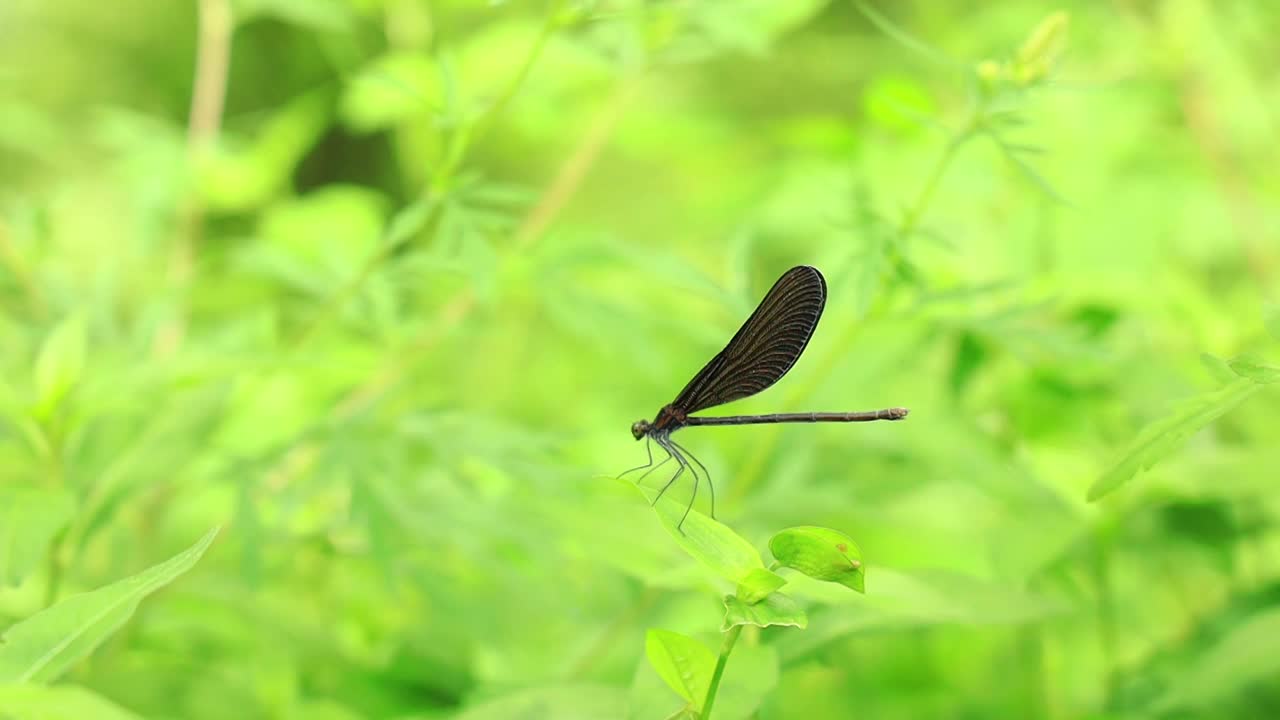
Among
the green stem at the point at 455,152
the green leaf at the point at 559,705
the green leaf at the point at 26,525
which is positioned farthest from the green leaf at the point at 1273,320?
A: the green leaf at the point at 26,525

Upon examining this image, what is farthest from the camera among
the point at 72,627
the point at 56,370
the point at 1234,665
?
the point at 56,370

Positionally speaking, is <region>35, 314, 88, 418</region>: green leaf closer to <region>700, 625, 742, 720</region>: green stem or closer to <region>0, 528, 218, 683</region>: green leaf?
<region>0, 528, 218, 683</region>: green leaf

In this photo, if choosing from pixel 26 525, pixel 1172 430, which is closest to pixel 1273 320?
pixel 1172 430

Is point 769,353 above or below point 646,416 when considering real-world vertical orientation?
above

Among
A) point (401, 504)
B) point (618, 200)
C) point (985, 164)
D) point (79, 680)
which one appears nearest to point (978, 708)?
point (401, 504)

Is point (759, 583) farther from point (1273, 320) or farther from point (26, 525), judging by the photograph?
point (26, 525)

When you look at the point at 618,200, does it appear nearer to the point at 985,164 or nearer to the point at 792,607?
the point at 985,164
